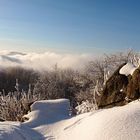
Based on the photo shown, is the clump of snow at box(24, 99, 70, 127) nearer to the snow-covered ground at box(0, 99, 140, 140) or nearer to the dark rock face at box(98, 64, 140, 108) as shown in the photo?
the snow-covered ground at box(0, 99, 140, 140)

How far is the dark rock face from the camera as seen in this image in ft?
34.8

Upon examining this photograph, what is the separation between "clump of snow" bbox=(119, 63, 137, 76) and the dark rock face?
0.13 m

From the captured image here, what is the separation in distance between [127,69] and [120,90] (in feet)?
2.65

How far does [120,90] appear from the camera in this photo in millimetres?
11320

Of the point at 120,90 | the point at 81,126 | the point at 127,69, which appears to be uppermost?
the point at 127,69

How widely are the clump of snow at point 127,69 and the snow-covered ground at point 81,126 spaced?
66.2 inches

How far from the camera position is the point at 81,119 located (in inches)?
380

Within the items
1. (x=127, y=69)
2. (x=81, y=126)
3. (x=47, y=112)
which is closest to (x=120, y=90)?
(x=127, y=69)

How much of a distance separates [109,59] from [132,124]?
3253 centimetres

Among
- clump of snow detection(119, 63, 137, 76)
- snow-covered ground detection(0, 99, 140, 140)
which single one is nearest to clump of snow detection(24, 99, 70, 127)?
snow-covered ground detection(0, 99, 140, 140)

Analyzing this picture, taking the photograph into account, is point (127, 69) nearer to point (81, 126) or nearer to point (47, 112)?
point (47, 112)

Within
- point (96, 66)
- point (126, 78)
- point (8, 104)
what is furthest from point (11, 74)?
point (126, 78)

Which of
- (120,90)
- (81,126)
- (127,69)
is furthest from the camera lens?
(127,69)

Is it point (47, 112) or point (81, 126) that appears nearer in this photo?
point (81, 126)
